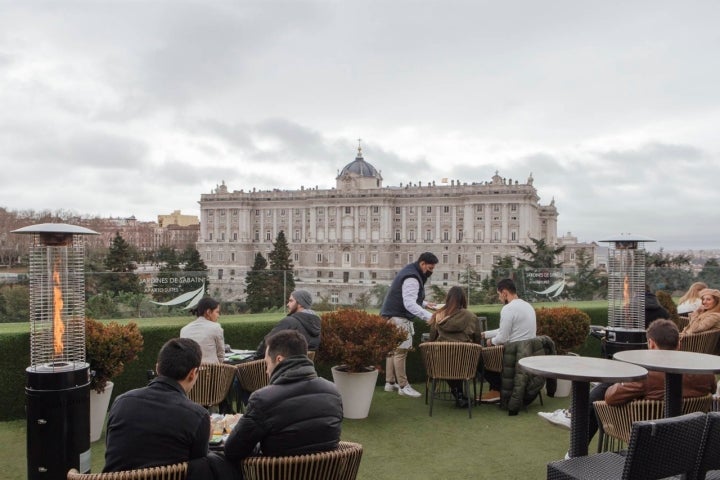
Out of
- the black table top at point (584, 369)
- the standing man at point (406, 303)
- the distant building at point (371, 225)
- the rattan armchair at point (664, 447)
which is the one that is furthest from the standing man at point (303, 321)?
the distant building at point (371, 225)

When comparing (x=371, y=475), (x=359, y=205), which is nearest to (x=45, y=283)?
(x=371, y=475)

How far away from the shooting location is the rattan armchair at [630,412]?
11.9 feet

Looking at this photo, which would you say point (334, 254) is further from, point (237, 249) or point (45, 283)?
point (45, 283)

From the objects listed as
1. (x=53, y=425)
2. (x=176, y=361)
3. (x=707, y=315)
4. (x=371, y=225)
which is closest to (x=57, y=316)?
(x=53, y=425)

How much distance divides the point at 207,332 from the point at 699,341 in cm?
483

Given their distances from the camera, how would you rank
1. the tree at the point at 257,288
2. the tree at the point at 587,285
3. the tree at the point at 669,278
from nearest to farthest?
the tree at the point at 257,288, the tree at the point at 587,285, the tree at the point at 669,278

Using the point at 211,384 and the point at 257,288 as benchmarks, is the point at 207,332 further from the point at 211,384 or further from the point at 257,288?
the point at 257,288

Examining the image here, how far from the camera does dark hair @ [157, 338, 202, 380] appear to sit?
2.58 meters

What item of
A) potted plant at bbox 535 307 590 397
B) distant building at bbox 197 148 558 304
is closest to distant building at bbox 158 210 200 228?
distant building at bbox 197 148 558 304

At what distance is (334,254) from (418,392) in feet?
238

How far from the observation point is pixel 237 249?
82562 millimetres

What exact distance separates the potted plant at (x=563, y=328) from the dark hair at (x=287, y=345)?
173 inches

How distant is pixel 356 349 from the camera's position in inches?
212

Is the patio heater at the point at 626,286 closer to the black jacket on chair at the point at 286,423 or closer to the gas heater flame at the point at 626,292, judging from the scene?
the gas heater flame at the point at 626,292
